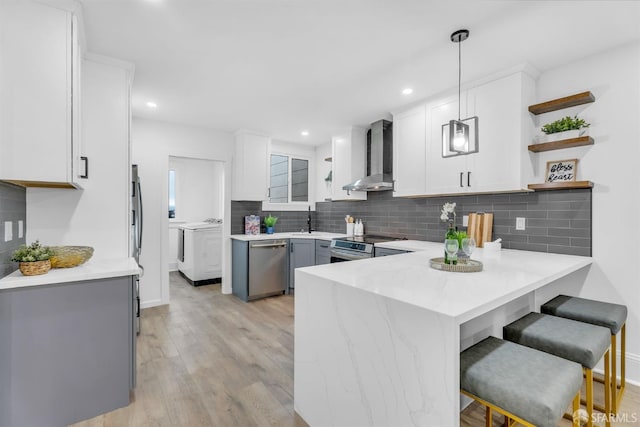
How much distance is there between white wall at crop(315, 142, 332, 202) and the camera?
5270 mm

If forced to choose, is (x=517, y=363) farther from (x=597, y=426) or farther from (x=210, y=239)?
(x=210, y=239)

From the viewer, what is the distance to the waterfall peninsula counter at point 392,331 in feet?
3.67

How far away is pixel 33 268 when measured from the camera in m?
1.71

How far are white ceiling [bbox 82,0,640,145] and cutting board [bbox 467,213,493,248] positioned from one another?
130 cm

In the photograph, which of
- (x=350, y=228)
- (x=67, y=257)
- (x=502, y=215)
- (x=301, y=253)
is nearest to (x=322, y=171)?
(x=350, y=228)

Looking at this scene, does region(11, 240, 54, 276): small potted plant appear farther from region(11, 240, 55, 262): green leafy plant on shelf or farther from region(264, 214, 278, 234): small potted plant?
region(264, 214, 278, 234): small potted plant

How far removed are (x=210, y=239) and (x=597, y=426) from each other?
192 inches

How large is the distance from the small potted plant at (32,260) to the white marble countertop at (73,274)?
3cm

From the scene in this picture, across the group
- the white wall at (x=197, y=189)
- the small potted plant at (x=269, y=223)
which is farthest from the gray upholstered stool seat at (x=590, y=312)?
the white wall at (x=197, y=189)

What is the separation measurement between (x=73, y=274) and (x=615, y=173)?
12.2ft

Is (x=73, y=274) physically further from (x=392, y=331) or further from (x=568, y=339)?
(x=568, y=339)

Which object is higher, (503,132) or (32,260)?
(503,132)

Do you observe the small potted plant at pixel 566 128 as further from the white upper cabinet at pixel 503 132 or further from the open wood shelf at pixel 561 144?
the white upper cabinet at pixel 503 132

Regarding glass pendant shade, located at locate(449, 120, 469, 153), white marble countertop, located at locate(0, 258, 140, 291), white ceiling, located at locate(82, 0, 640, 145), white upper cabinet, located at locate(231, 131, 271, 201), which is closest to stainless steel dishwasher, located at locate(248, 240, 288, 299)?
white upper cabinet, located at locate(231, 131, 271, 201)
